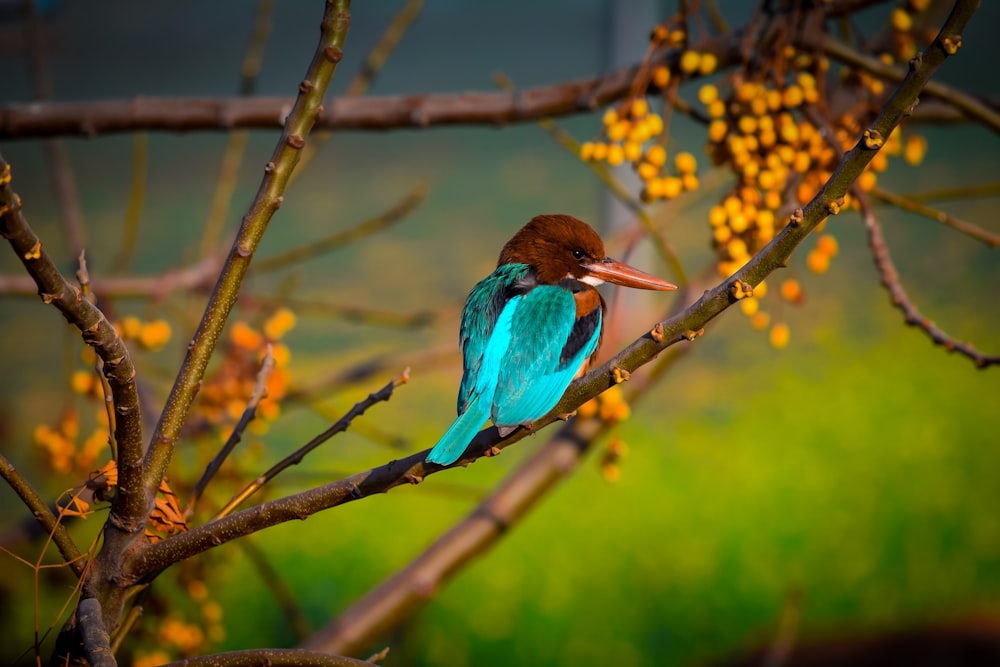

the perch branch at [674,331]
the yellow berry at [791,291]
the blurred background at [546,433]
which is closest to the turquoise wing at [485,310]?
the perch branch at [674,331]

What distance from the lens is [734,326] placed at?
202cm

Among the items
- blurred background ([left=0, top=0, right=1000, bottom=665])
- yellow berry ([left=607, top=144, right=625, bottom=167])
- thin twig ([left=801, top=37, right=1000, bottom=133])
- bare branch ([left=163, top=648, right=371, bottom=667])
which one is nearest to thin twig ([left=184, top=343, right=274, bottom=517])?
bare branch ([left=163, top=648, right=371, bottom=667])

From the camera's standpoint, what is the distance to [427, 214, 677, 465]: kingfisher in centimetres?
56

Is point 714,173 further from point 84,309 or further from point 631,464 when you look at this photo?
point 84,309

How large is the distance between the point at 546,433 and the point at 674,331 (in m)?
1.53

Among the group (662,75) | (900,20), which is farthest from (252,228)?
(900,20)

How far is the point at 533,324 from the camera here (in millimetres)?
626

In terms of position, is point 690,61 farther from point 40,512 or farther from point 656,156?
point 40,512

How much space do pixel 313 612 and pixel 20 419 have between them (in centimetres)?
88

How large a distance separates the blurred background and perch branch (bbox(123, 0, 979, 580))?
1.26m

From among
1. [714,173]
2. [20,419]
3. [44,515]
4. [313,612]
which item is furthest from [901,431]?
[20,419]

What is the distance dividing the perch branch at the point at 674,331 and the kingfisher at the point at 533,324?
3 centimetres

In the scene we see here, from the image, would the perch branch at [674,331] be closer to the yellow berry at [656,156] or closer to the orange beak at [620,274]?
the orange beak at [620,274]

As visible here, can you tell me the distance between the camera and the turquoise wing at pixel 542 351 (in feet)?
1.81
